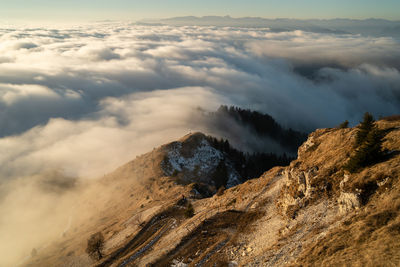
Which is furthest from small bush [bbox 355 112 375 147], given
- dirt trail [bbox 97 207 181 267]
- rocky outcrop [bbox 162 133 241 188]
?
rocky outcrop [bbox 162 133 241 188]

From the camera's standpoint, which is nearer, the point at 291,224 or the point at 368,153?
the point at 368,153

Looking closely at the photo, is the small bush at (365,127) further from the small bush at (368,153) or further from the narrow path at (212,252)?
the narrow path at (212,252)

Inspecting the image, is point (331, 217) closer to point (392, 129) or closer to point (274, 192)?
point (274, 192)

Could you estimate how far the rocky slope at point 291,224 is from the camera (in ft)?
68.1

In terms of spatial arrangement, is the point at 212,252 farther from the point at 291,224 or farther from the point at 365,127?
the point at 365,127

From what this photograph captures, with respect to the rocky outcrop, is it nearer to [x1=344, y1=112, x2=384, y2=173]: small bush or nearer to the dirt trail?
the dirt trail

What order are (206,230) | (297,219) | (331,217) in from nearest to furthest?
(331,217), (297,219), (206,230)

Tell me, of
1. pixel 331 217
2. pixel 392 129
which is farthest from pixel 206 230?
pixel 392 129

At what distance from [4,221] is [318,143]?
142554mm

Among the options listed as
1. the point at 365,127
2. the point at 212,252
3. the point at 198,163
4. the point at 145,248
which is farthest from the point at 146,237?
the point at 198,163

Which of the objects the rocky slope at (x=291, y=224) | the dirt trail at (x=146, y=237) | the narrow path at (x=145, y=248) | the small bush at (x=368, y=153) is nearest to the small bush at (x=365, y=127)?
the rocky slope at (x=291, y=224)

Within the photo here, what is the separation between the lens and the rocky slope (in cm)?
2077

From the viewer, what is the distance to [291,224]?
99.8 ft

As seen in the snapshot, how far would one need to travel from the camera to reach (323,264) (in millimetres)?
19422
